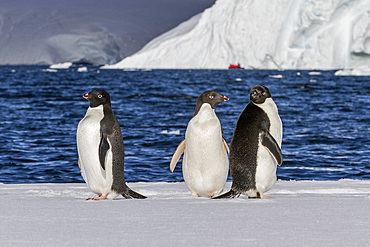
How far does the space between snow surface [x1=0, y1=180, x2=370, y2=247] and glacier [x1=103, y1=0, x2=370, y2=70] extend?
1401 inches

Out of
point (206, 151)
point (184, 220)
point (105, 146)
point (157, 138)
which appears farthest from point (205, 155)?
point (157, 138)

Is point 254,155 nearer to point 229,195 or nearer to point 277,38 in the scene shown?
point 229,195

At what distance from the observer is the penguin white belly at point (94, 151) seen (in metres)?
4.38

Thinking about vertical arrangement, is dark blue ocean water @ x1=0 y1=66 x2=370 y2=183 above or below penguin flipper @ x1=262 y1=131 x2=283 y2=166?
below

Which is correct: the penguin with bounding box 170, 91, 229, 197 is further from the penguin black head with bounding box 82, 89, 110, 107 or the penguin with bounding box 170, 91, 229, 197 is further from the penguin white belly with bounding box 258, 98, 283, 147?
the penguin black head with bounding box 82, 89, 110, 107

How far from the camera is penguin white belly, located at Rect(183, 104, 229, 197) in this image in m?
4.41

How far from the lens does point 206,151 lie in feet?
14.6

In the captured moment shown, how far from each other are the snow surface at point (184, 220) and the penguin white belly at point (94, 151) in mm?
192

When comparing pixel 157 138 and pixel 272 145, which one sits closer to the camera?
pixel 272 145

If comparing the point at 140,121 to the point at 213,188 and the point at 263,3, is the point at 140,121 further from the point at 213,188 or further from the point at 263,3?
the point at 263,3

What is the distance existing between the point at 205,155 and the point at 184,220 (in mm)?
1386

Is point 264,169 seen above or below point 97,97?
below

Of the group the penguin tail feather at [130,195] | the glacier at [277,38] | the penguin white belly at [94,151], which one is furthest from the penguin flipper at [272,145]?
the glacier at [277,38]

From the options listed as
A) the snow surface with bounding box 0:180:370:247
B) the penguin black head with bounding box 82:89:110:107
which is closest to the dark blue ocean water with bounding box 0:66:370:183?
the penguin black head with bounding box 82:89:110:107
